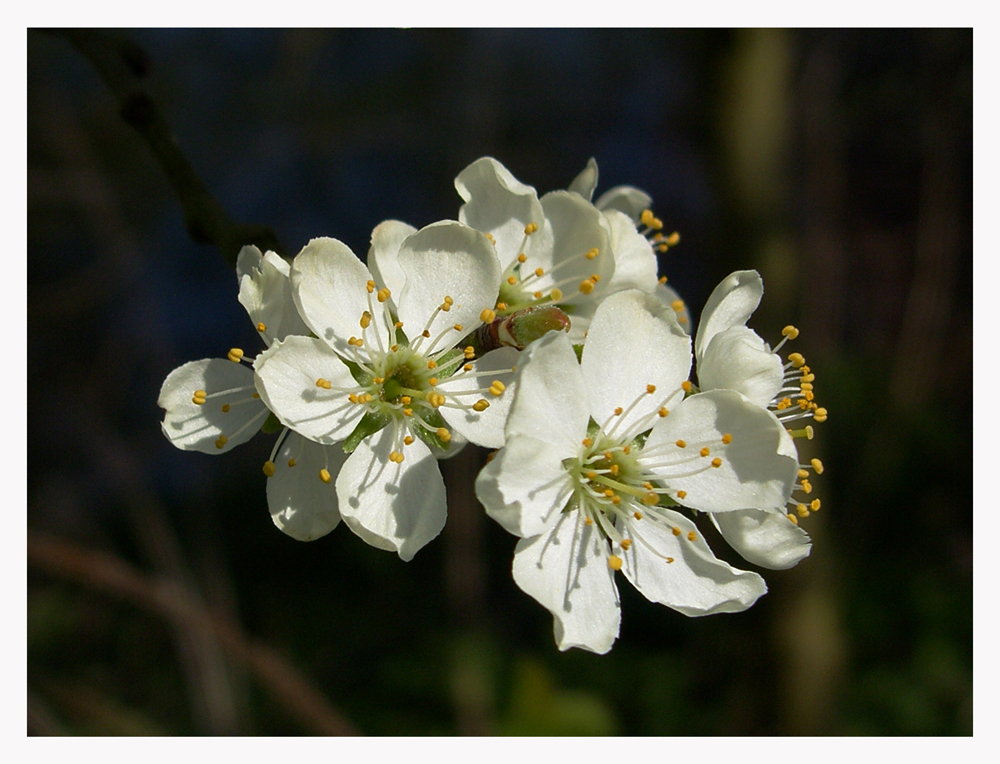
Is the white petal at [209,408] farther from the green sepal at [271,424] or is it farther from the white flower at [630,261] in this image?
the white flower at [630,261]

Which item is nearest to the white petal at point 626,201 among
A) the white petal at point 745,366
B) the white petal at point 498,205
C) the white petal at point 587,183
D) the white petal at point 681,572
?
the white petal at point 587,183

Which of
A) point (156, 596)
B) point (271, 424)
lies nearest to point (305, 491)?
point (271, 424)

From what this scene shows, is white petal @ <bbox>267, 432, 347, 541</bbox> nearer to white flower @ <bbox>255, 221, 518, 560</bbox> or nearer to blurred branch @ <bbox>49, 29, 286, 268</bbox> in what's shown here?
white flower @ <bbox>255, 221, 518, 560</bbox>

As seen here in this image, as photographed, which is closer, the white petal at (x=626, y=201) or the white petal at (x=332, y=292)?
the white petal at (x=332, y=292)

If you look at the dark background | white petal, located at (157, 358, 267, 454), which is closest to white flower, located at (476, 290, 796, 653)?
white petal, located at (157, 358, 267, 454)

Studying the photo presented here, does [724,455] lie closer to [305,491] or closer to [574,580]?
[574,580]

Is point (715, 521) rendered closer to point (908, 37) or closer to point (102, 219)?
point (102, 219)
